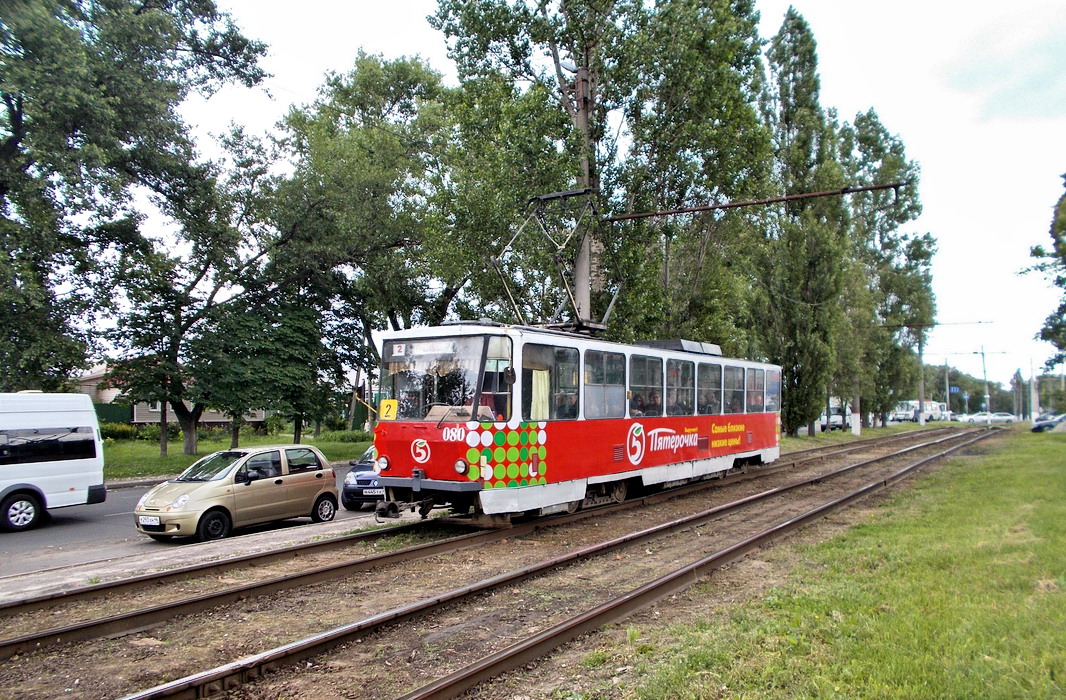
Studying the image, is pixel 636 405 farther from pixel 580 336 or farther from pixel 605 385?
pixel 580 336

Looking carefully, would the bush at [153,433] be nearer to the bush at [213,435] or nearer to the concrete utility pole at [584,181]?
the bush at [213,435]

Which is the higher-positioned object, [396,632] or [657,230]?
[657,230]

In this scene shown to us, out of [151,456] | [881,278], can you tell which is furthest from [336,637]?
[881,278]

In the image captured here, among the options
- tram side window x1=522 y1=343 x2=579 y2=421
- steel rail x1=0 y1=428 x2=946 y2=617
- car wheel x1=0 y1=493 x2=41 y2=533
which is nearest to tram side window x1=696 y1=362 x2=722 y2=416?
steel rail x1=0 y1=428 x2=946 y2=617

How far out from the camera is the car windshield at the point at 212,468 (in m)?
12.4

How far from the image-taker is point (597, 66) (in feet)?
68.7

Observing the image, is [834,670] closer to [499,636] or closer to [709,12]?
[499,636]

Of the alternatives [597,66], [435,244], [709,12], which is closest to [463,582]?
[435,244]

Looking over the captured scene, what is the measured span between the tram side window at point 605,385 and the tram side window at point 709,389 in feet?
12.1

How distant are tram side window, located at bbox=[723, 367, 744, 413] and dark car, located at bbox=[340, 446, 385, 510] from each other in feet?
27.6

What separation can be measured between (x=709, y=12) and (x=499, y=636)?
19.1 meters

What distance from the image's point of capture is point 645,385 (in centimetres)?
1430

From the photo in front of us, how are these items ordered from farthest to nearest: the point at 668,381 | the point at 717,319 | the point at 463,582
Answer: the point at 717,319
the point at 668,381
the point at 463,582

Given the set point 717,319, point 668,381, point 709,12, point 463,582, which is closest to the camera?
point 463,582
